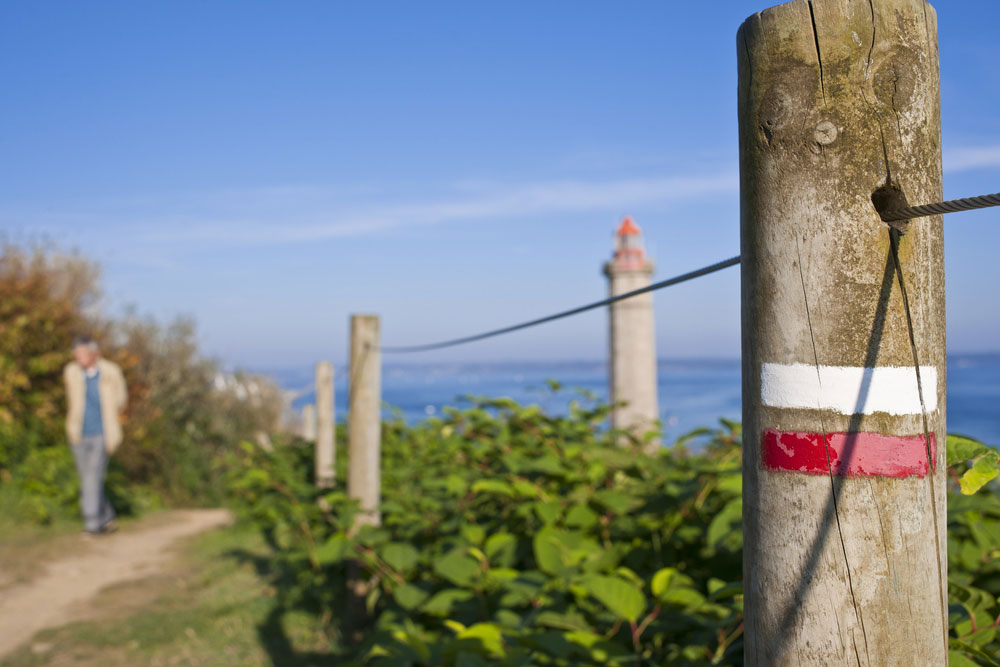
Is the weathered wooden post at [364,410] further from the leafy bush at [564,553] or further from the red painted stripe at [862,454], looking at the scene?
the red painted stripe at [862,454]

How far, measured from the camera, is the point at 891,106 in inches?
36.5

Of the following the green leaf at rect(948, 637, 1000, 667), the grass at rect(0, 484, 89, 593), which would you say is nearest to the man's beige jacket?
the grass at rect(0, 484, 89, 593)

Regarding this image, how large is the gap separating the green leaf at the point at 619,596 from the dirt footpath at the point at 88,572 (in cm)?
423

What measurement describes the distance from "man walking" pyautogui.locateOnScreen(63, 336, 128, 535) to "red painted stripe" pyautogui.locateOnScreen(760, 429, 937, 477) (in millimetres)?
7948

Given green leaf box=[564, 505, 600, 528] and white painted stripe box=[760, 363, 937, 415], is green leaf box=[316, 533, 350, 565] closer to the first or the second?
green leaf box=[564, 505, 600, 528]

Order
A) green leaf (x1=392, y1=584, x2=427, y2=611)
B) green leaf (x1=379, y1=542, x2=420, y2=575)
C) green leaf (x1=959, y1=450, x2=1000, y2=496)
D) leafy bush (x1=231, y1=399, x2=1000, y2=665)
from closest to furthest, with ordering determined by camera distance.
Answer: green leaf (x1=959, y1=450, x2=1000, y2=496)
leafy bush (x1=231, y1=399, x2=1000, y2=665)
green leaf (x1=392, y1=584, x2=427, y2=611)
green leaf (x1=379, y1=542, x2=420, y2=575)

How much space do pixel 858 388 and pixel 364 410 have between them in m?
3.62

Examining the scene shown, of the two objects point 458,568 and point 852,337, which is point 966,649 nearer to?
point 852,337

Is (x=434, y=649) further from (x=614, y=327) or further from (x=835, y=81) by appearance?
(x=614, y=327)

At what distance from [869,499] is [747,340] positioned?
0.80ft

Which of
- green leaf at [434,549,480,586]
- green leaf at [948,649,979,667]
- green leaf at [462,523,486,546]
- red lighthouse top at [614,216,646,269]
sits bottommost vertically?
green leaf at [434,549,480,586]

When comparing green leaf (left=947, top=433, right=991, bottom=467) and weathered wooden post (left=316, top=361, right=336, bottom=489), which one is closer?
green leaf (left=947, top=433, right=991, bottom=467)

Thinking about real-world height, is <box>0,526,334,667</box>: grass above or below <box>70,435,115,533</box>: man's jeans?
below

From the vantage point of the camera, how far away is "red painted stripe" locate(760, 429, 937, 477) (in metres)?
0.92
